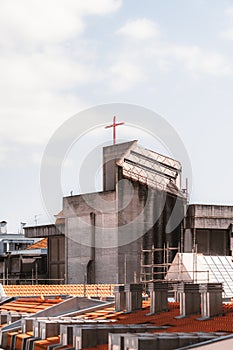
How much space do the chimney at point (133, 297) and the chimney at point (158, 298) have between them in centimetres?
179

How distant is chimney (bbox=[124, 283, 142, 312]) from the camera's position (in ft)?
119

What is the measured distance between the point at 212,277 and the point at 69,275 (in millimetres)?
16557

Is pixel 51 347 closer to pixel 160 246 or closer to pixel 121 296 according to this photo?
pixel 121 296

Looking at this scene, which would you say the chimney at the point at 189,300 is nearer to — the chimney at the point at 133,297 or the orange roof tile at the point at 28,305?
the chimney at the point at 133,297

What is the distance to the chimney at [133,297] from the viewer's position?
3619 centimetres

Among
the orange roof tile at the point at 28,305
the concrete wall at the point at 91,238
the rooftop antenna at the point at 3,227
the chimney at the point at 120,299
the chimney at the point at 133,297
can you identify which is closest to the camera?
the chimney at the point at 133,297

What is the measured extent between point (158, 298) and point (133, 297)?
2.30 m

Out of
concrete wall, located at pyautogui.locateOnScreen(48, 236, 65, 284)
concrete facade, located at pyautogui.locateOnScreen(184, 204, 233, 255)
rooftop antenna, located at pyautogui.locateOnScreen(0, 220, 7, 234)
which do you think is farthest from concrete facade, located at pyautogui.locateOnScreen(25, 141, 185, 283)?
rooftop antenna, located at pyautogui.locateOnScreen(0, 220, 7, 234)

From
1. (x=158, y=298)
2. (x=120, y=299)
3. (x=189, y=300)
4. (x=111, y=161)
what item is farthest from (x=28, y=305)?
(x=111, y=161)

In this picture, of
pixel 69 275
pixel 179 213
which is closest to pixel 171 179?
pixel 179 213

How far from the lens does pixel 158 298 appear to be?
113ft

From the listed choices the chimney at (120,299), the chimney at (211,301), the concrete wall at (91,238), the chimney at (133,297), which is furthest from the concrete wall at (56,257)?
the chimney at (211,301)

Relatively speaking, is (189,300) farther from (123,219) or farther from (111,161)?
(111,161)

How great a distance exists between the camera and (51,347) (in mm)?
27078
